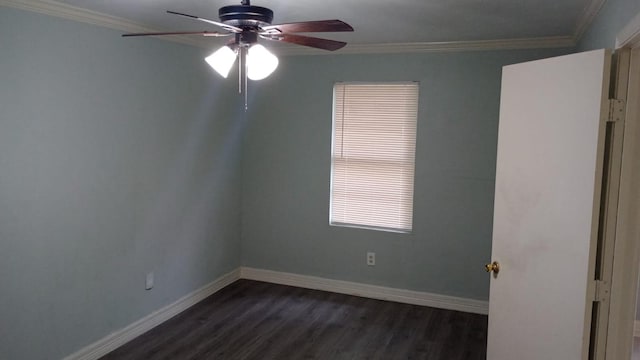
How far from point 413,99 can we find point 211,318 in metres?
2.49

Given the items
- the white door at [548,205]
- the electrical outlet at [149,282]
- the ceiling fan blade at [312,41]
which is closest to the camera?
the white door at [548,205]

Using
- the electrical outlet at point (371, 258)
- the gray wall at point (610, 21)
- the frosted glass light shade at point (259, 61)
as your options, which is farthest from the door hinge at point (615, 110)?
the electrical outlet at point (371, 258)

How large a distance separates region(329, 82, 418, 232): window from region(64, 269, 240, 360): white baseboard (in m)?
1.24

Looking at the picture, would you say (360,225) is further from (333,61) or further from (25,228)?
(25,228)

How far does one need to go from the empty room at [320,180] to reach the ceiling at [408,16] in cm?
3

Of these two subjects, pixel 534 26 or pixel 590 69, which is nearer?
pixel 590 69

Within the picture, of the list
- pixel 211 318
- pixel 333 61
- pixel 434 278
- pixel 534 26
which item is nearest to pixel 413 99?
pixel 333 61

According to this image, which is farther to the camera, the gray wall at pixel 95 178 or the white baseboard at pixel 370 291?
the white baseboard at pixel 370 291

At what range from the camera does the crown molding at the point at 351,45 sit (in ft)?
9.43

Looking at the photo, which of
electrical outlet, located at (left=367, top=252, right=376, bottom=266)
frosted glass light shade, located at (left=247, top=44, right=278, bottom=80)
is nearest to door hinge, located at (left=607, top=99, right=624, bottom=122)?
frosted glass light shade, located at (left=247, top=44, right=278, bottom=80)

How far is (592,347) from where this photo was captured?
2.18 metres

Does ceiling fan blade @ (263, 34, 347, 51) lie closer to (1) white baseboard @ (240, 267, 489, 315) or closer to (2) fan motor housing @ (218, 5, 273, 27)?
(2) fan motor housing @ (218, 5, 273, 27)

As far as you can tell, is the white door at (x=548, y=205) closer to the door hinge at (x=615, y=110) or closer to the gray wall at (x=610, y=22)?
the door hinge at (x=615, y=110)

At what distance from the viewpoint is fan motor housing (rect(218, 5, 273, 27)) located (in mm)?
2016
